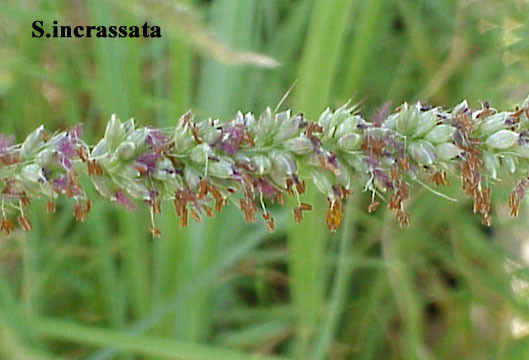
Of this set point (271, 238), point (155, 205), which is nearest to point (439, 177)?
point (155, 205)

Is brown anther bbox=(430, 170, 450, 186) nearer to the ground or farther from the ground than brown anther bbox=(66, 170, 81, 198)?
farther from the ground

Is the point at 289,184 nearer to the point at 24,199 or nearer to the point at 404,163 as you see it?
the point at 404,163

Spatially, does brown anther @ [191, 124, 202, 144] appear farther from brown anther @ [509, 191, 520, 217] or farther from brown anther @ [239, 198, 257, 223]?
brown anther @ [509, 191, 520, 217]

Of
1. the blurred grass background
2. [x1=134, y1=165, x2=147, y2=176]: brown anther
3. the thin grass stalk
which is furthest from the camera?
the blurred grass background

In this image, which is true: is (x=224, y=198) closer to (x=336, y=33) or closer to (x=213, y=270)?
(x=336, y=33)

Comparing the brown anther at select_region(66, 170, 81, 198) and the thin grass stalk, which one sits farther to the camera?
the thin grass stalk

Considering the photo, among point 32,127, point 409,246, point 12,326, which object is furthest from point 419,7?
point 12,326

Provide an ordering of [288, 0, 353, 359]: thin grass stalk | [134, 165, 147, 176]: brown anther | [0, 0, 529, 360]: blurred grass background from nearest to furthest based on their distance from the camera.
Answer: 1. [134, 165, 147, 176]: brown anther
2. [288, 0, 353, 359]: thin grass stalk
3. [0, 0, 529, 360]: blurred grass background

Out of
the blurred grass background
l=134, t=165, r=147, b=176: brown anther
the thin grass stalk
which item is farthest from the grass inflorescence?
the blurred grass background
